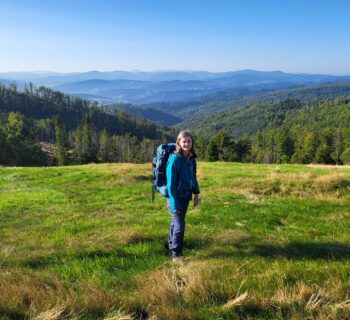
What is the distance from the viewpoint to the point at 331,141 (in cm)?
10531

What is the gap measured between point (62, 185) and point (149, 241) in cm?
1408

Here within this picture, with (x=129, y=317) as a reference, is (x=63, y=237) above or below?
below

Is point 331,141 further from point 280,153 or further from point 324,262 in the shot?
point 324,262

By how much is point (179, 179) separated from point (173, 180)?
193mm

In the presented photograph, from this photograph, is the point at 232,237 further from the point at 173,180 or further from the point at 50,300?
the point at 50,300

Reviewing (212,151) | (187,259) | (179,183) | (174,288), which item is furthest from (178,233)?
(212,151)

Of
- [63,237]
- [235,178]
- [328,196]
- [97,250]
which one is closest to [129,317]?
[97,250]

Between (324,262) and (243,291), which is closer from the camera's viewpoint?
(243,291)

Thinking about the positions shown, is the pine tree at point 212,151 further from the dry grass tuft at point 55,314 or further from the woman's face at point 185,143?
the dry grass tuft at point 55,314

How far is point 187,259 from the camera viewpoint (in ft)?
23.4

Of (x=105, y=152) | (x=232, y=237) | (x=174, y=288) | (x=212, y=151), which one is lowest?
(x=105, y=152)

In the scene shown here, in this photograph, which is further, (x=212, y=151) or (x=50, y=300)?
(x=212, y=151)

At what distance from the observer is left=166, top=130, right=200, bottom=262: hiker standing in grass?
7363 mm

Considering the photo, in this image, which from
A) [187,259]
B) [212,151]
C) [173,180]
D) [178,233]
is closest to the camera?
[187,259]
